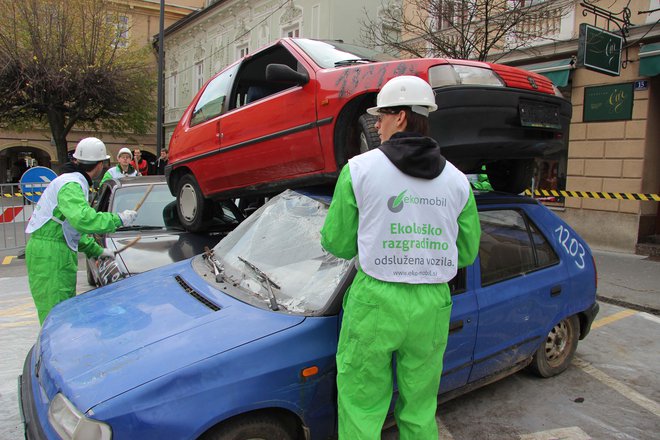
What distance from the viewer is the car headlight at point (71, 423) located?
1.79m

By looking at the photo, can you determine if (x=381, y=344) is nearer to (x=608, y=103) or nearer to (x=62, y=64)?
(x=608, y=103)

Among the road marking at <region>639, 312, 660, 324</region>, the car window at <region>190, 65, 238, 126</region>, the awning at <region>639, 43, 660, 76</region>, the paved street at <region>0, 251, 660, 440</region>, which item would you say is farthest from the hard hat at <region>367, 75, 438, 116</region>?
the awning at <region>639, 43, 660, 76</region>

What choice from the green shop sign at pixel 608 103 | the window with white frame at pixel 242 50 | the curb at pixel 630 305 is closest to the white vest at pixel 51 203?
the curb at pixel 630 305

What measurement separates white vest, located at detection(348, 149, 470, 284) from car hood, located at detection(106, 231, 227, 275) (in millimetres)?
2731

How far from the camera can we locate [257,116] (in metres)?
3.90

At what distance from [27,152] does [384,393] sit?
A: 37914mm

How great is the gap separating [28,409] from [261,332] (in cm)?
112

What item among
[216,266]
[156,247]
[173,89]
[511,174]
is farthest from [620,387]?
[173,89]

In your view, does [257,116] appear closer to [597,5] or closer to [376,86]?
[376,86]

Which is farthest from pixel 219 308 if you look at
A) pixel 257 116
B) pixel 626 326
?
pixel 626 326

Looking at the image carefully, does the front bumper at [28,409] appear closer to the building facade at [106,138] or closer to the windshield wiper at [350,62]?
the windshield wiper at [350,62]

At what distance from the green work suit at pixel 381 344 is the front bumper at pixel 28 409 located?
126cm

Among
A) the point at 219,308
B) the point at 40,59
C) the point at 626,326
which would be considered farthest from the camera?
the point at 40,59

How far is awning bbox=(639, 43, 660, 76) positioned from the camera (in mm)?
8438
